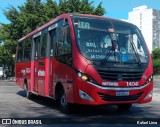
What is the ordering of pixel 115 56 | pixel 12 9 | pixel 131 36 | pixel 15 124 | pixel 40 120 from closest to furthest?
pixel 15 124 → pixel 40 120 → pixel 115 56 → pixel 131 36 → pixel 12 9

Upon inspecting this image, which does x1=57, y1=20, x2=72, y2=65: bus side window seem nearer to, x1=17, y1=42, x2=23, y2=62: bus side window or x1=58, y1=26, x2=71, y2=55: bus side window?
x1=58, y1=26, x2=71, y2=55: bus side window

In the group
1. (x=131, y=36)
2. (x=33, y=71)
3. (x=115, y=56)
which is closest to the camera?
(x=115, y=56)

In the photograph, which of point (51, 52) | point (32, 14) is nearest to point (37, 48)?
point (51, 52)

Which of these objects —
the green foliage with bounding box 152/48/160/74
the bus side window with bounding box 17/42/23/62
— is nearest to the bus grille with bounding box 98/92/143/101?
the bus side window with bounding box 17/42/23/62

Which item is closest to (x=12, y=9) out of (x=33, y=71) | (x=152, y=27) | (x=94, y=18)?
(x=33, y=71)

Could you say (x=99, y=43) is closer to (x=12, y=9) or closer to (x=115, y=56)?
(x=115, y=56)

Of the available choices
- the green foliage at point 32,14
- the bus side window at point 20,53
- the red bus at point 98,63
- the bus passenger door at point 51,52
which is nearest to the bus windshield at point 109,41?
the red bus at point 98,63

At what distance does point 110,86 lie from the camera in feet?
30.1

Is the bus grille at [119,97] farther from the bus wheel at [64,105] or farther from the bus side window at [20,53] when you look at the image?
the bus side window at [20,53]

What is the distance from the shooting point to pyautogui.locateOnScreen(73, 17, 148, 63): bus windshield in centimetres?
946

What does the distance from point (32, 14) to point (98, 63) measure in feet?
91.6

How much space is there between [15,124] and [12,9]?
31251 mm

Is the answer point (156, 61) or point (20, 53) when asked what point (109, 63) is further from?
point (156, 61)

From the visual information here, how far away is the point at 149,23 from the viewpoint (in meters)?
95.1
